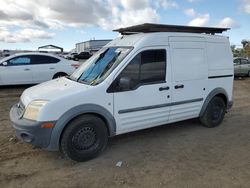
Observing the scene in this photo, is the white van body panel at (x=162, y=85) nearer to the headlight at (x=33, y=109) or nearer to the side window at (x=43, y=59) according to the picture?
the headlight at (x=33, y=109)

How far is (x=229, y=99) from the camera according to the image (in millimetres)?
6555

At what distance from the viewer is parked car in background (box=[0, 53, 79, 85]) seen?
10.9 m

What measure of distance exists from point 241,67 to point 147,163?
638 inches

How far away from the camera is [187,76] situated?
547cm

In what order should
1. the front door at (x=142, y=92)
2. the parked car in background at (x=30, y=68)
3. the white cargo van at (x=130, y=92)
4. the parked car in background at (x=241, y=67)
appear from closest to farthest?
the white cargo van at (x=130, y=92) < the front door at (x=142, y=92) < the parked car in background at (x=30, y=68) < the parked car in background at (x=241, y=67)

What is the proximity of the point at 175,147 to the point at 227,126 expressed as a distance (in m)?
2.09

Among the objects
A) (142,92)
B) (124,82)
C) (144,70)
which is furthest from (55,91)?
(144,70)

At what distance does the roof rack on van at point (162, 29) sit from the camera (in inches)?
212

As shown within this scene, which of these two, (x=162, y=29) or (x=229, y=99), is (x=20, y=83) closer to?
(x=162, y=29)

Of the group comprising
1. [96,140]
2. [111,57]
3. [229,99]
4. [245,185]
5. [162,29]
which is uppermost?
[162,29]

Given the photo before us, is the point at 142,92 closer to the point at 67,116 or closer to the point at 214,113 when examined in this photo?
the point at 67,116

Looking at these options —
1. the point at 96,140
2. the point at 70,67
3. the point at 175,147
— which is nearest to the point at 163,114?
the point at 175,147

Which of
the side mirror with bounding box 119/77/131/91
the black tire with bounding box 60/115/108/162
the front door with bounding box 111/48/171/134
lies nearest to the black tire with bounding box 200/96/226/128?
the front door with bounding box 111/48/171/134

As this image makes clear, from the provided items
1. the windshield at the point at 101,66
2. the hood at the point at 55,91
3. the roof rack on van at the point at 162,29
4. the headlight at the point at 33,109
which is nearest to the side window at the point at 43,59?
the roof rack on van at the point at 162,29
